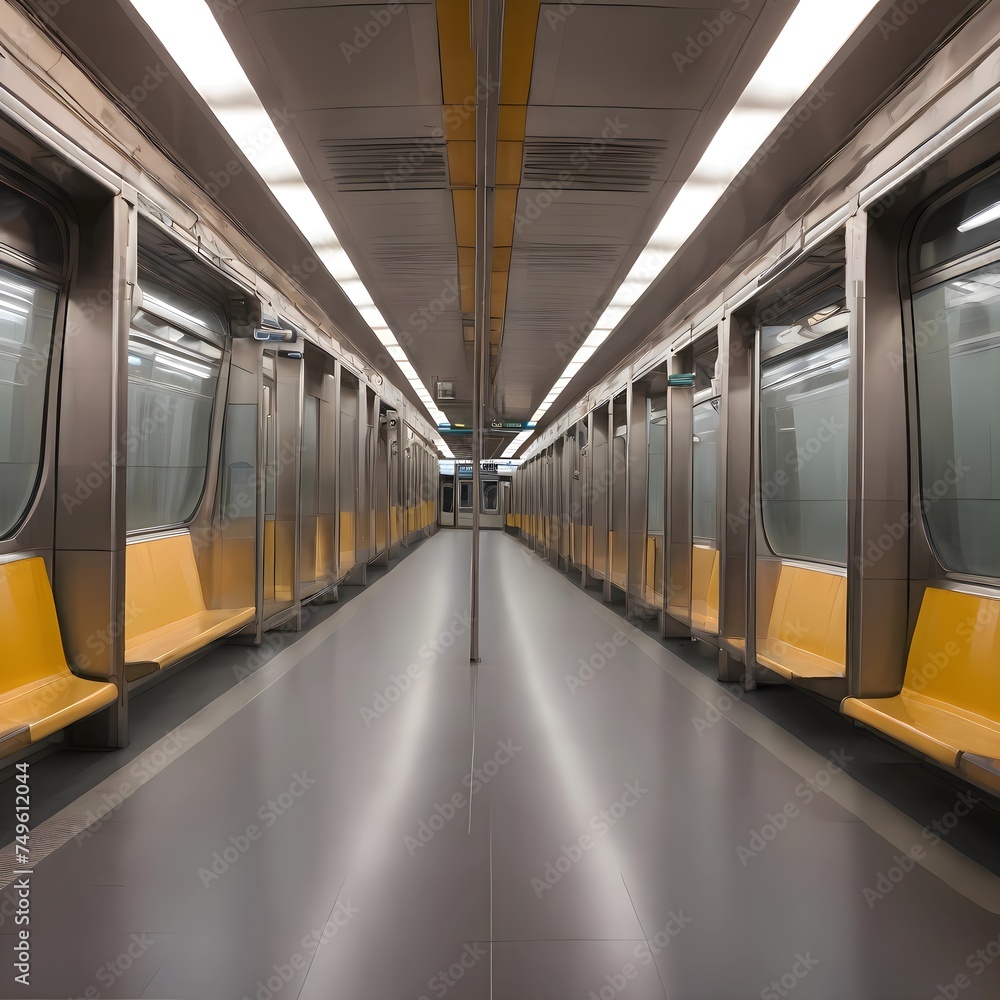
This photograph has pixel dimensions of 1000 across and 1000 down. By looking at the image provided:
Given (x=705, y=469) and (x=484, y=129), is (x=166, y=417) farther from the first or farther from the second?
(x=705, y=469)

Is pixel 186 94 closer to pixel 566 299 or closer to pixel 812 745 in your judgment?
pixel 566 299

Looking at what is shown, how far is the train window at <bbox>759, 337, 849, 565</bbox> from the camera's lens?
161 inches

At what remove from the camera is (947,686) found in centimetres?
291

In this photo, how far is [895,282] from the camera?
10.3ft

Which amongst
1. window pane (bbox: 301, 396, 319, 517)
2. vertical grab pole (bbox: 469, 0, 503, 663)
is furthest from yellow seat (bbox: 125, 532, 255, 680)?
window pane (bbox: 301, 396, 319, 517)

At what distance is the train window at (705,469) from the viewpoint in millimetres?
6363

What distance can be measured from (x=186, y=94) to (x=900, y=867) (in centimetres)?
478

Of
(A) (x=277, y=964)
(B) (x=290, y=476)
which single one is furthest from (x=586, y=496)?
(A) (x=277, y=964)

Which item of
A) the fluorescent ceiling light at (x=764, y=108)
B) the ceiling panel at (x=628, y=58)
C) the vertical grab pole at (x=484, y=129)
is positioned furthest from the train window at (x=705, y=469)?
the ceiling panel at (x=628, y=58)

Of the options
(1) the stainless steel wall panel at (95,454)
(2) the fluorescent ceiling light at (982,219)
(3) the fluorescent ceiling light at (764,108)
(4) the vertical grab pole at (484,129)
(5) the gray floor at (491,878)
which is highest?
(3) the fluorescent ceiling light at (764,108)

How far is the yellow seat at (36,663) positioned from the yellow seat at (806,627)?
12.3ft

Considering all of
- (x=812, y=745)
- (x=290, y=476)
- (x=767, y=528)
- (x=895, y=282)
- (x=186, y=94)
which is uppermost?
(x=186, y=94)

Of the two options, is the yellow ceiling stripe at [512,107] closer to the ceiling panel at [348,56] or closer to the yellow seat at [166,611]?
the ceiling panel at [348,56]

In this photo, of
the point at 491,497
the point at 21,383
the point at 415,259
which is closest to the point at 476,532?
the point at 415,259
